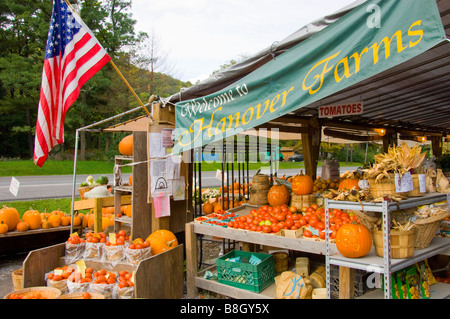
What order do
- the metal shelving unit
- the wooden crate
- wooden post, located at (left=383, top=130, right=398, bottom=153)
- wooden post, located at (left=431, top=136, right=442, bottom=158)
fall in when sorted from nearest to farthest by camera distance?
the metal shelving unit, the wooden crate, wooden post, located at (left=383, top=130, right=398, bottom=153), wooden post, located at (left=431, top=136, right=442, bottom=158)

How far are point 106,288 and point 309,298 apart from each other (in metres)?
2.42

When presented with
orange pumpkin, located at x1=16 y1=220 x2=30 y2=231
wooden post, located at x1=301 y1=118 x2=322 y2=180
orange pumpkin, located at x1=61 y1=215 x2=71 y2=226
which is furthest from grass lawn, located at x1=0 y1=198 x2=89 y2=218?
wooden post, located at x1=301 y1=118 x2=322 y2=180

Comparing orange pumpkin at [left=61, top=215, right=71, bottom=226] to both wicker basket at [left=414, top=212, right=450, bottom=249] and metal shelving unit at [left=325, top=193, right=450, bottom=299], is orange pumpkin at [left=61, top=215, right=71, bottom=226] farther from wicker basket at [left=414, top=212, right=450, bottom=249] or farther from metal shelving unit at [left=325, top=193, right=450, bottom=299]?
wicker basket at [left=414, top=212, right=450, bottom=249]

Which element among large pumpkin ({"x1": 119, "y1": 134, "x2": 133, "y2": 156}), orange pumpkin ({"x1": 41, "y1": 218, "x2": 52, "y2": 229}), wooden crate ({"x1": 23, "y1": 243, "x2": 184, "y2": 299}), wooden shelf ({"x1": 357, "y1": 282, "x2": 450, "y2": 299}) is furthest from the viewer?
orange pumpkin ({"x1": 41, "y1": 218, "x2": 52, "y2": 229})

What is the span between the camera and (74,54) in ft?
14.3

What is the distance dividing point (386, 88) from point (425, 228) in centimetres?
326

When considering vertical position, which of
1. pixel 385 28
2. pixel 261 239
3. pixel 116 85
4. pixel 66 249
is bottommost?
pixel 66 249

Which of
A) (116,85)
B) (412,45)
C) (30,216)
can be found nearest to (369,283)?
(412,45)

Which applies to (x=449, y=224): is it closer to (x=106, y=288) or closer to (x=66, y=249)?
(x=106, y=288)

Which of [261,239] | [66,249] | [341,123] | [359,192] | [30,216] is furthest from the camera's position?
[341,123]

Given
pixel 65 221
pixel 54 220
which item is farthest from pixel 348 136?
pixel 54 220

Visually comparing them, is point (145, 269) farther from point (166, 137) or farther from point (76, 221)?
point (76, 221)

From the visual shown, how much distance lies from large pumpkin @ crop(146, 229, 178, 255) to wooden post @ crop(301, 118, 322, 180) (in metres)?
3.36

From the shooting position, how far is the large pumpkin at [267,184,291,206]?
5184 millimetres
